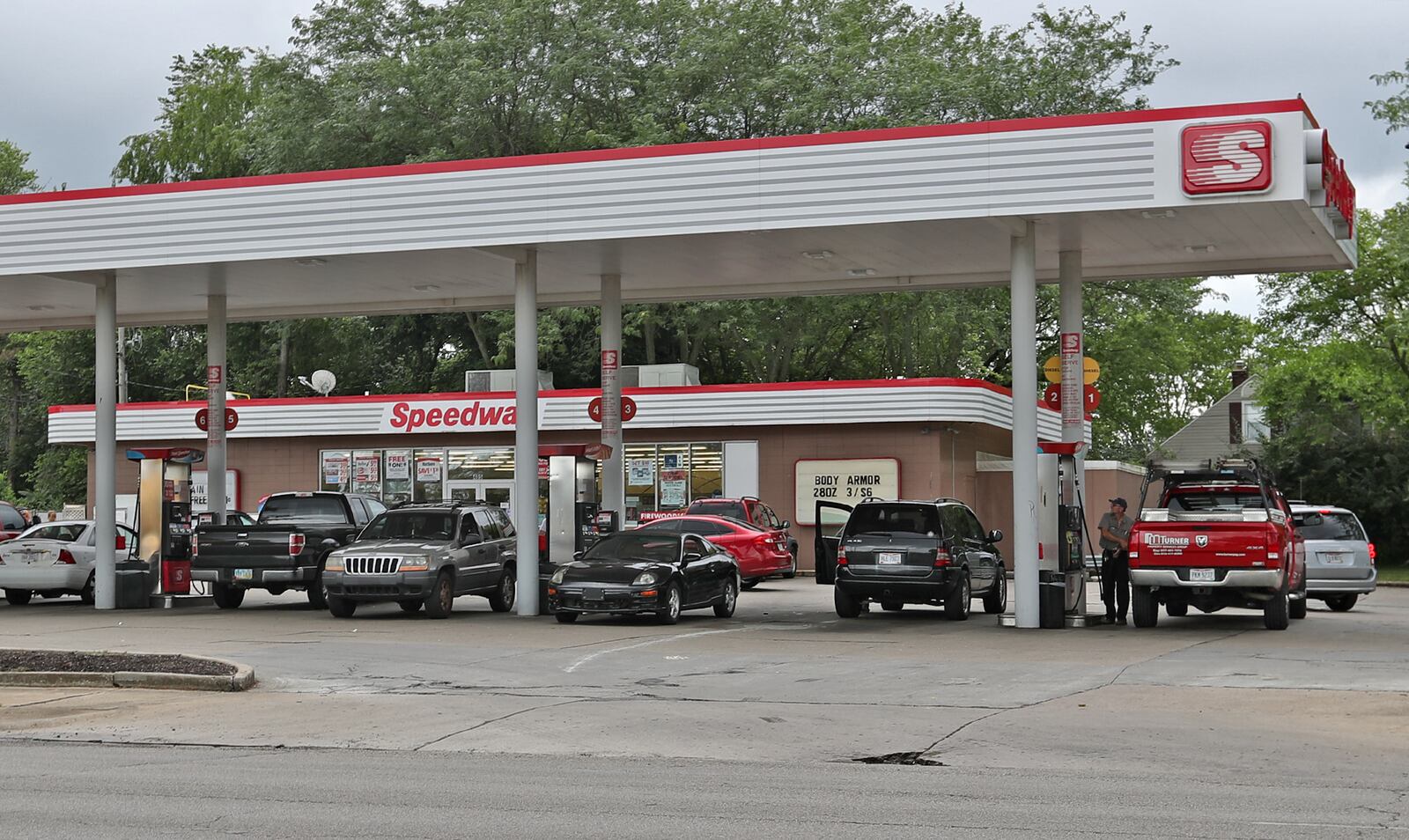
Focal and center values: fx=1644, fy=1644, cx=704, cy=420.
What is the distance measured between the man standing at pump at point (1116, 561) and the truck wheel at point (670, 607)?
5.68m

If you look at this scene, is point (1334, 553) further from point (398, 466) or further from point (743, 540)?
point (398, 466)

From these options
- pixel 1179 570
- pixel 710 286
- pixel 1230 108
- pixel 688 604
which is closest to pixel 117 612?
pixel 688 604

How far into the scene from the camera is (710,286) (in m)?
28.9

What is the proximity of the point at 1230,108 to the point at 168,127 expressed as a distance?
1922 inches

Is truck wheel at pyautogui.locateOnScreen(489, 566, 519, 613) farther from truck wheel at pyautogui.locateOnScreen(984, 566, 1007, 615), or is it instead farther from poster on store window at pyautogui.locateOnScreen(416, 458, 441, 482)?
poster on store window at pyautogui.locateOnScreen(416, 458, 441, 482)

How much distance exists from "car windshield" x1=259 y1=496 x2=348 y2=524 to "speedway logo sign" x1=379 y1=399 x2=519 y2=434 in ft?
47.7

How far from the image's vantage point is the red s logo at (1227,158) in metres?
19.4

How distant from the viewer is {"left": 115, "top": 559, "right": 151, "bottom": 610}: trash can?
26125mm

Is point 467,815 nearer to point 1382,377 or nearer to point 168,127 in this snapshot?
point 1382,377

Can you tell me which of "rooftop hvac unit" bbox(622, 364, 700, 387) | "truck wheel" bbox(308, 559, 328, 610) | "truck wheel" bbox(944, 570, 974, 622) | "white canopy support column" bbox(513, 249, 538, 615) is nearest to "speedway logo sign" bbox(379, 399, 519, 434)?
"rooftop hvac unit" bbox(622, 364, 700, 387)

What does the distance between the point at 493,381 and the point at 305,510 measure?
52.9 feet

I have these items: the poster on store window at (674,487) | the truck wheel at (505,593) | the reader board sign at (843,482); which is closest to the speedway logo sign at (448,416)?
the poster on store window at (674,487)

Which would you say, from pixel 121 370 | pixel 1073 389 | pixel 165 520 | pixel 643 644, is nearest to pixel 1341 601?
pixel 1073 389

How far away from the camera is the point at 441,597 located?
2280 cm
